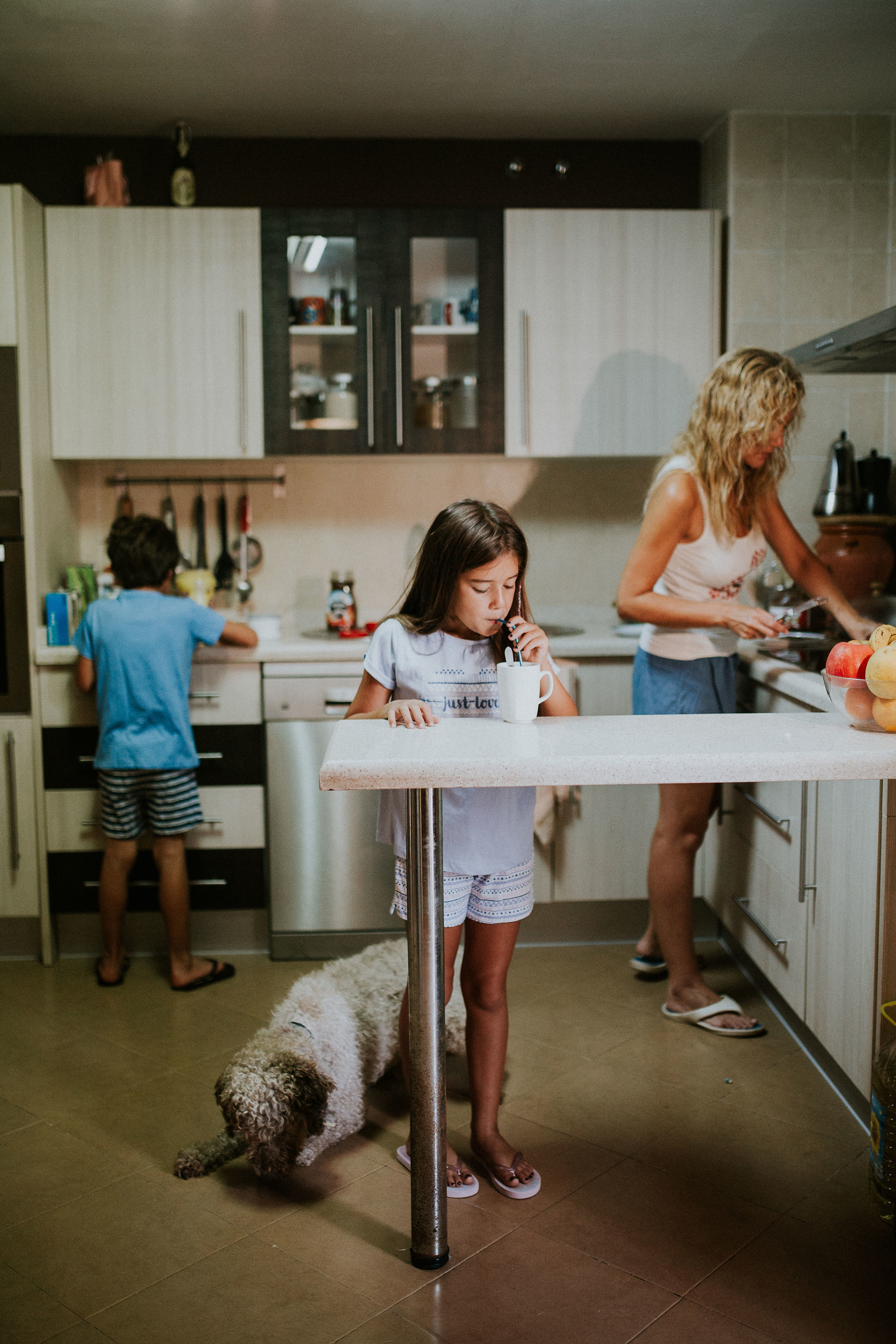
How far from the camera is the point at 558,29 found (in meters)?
2.71

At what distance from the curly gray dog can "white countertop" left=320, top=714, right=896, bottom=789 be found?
0.61 meters

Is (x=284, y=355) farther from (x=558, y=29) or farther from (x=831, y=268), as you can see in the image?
(x=831, y=268)

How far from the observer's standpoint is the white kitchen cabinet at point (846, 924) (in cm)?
201

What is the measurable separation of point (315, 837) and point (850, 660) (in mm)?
1755

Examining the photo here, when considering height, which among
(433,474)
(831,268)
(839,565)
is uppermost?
(831,268)

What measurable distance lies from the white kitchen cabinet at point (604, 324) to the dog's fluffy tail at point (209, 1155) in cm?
204

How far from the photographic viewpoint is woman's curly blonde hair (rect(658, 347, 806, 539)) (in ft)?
7.54

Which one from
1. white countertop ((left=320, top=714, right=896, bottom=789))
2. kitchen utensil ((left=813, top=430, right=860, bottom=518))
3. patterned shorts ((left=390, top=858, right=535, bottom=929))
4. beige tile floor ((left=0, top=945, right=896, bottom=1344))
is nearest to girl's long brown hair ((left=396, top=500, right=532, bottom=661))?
white countertop ((left=320, top=714, right=896, bottom=789))

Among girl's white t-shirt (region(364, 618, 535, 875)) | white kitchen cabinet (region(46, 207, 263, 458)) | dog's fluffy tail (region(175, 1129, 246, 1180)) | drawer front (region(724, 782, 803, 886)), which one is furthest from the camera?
white kitchen cabinet (region(46, 207, 263, 458))

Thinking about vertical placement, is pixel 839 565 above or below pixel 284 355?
below

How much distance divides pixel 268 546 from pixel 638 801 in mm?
1429

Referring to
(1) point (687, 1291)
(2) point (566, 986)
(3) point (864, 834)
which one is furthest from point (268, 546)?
(1) point (687, 1291)

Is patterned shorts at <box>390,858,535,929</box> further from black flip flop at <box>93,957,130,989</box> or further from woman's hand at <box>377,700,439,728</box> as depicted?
black flip flop at <box>93,957,130,989</box>

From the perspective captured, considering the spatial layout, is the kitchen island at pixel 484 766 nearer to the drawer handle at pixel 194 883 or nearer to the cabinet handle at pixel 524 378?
the drawer handle at pixel 194 883
